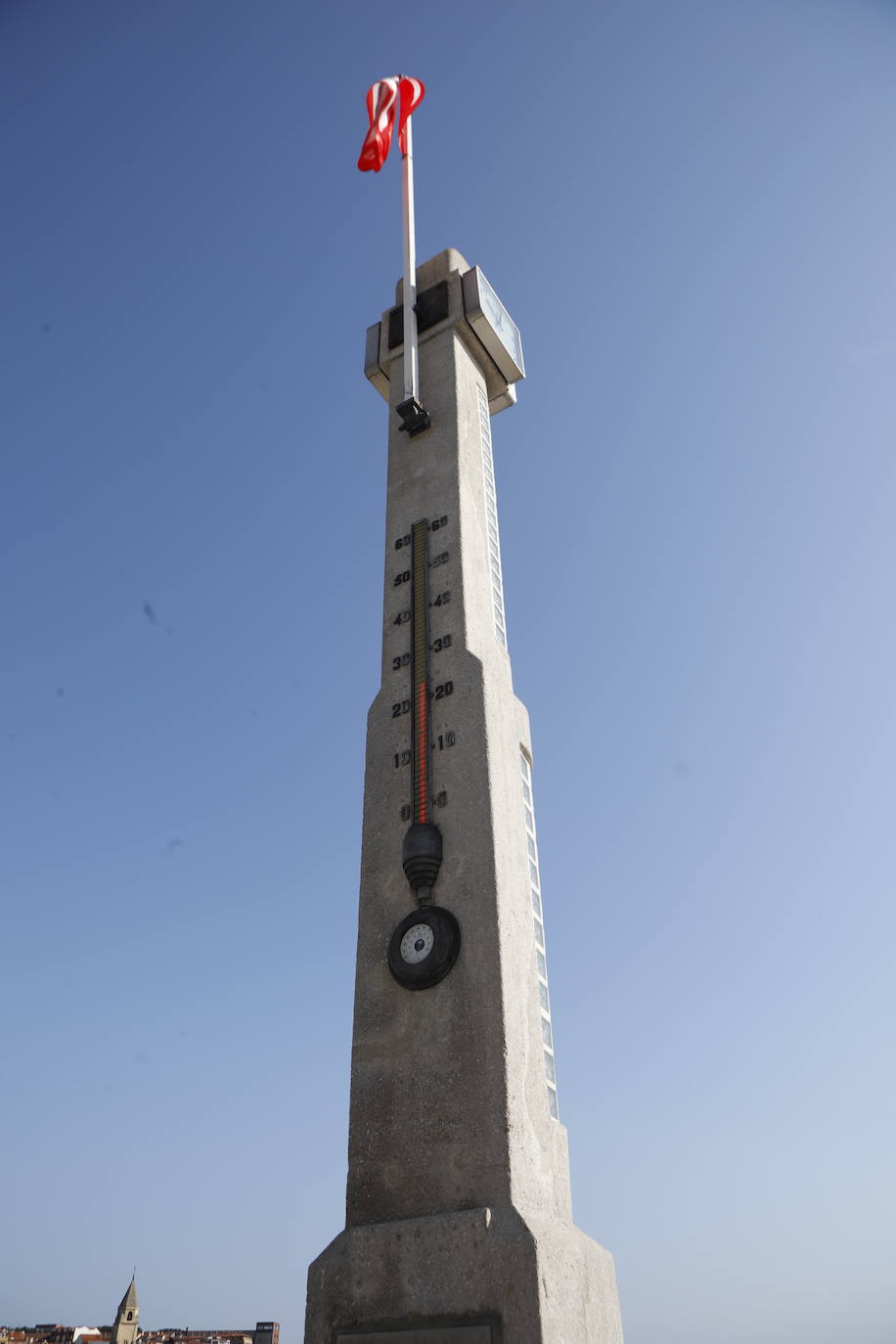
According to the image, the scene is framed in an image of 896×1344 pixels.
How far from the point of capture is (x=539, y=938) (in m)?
12.9

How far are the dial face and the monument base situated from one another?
285cm

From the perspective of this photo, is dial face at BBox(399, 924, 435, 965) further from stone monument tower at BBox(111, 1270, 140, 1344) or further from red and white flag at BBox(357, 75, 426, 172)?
stone monument tower at BBox(111, 1270, 140, 1344)

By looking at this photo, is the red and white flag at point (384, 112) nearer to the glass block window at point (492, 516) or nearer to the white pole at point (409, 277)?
the white pole at point (409, 277)

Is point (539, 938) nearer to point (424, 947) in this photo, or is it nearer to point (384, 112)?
point (424, 947)

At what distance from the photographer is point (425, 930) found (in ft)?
39.5

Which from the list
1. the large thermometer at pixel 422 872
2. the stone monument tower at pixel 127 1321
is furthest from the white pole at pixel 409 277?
the stone monument tower at pixel 127 1321

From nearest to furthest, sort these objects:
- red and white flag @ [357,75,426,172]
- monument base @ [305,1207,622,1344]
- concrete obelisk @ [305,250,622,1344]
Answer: monument base @ [305,1207,622,1344] < concrete obelisk @ [305,250,622,1344] < red and white flag @ [357,75,426,172]

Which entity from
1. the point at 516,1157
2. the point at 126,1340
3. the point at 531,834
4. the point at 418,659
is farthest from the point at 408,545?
the point at 126,1340

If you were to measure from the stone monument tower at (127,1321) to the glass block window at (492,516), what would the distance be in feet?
236

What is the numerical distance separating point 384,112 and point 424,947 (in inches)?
733


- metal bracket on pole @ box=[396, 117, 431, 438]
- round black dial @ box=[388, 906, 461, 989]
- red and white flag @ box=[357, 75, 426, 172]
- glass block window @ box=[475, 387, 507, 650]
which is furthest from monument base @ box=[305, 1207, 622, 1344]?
red and white flag @ box=[357, 75, 426, 172]

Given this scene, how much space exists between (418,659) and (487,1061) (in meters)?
5.94

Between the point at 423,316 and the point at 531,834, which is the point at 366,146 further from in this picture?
the point at 531,834

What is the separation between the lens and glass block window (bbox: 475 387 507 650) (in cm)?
1597
